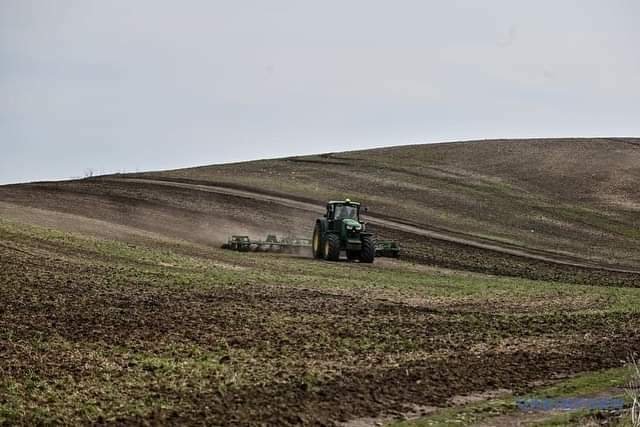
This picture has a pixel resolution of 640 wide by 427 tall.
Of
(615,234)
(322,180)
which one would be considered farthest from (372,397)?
(322,180)

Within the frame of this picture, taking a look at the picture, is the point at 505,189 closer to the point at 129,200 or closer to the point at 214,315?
the point at 129,200

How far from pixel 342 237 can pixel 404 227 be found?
13.2 m

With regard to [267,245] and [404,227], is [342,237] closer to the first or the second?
[267,245]

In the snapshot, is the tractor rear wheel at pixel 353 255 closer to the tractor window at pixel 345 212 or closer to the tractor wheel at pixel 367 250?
the tractor wheel at pixel 367 250

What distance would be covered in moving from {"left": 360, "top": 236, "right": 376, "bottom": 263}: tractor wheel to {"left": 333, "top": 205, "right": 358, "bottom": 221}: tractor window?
1950 mm

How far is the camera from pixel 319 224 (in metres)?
44.6

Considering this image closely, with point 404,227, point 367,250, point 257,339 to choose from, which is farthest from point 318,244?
point 257,339

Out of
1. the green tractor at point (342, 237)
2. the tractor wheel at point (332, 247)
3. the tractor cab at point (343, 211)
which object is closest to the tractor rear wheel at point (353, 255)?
the green tractor at point (342, 237)

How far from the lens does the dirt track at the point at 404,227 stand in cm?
4884

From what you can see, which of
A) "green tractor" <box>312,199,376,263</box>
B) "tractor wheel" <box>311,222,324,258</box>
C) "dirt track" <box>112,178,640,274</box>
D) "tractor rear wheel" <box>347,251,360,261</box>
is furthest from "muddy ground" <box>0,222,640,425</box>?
"dirt track" <box>112,178,640,274</box>

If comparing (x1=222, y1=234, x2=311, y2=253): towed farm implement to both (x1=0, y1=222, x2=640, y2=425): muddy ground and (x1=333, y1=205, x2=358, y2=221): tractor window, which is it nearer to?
(x1=333, y1=205, x2=358, y2=221): tractor window

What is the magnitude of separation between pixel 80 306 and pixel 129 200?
3293 centimetres

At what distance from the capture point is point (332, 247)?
42.8 meters

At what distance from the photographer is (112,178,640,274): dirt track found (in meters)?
48.8
